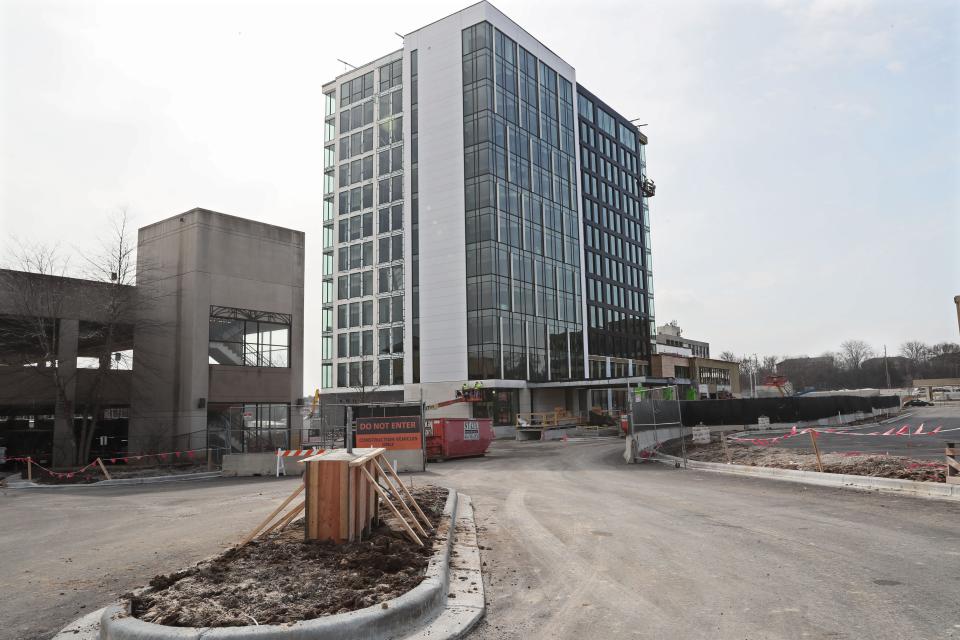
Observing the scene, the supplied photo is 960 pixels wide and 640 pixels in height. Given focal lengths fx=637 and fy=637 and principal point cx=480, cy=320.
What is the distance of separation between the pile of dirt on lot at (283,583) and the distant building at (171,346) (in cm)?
2132

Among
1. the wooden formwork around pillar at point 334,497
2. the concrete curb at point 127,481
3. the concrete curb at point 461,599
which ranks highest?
the wooden formwork around pillar at point 334,497

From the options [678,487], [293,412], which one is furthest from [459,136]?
[678,487]

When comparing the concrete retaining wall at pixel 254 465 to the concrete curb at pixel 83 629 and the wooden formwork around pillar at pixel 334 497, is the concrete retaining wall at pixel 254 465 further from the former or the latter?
the concrete curb at pixel 83 629

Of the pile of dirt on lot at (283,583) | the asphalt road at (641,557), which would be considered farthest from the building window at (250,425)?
the pile of dirt on lot at (283,583)

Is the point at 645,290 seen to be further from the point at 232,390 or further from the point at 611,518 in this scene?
the point at 611,518

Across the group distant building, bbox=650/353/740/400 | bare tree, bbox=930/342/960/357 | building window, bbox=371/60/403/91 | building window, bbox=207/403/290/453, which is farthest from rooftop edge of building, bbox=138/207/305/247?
bare tree, bbox=930/342/960/357

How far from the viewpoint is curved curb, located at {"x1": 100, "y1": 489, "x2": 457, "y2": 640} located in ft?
15.9

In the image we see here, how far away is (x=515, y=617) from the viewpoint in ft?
20.0

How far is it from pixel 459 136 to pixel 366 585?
58.2 m

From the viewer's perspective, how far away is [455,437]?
3077 centimetres

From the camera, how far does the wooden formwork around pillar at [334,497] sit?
7785 millimetres

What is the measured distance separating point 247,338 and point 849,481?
92.3ft

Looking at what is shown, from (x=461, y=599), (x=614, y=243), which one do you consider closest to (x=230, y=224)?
(x=461, y=599)

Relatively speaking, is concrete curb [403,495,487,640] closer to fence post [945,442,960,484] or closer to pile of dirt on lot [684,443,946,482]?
fence post [945,442,960,484]
